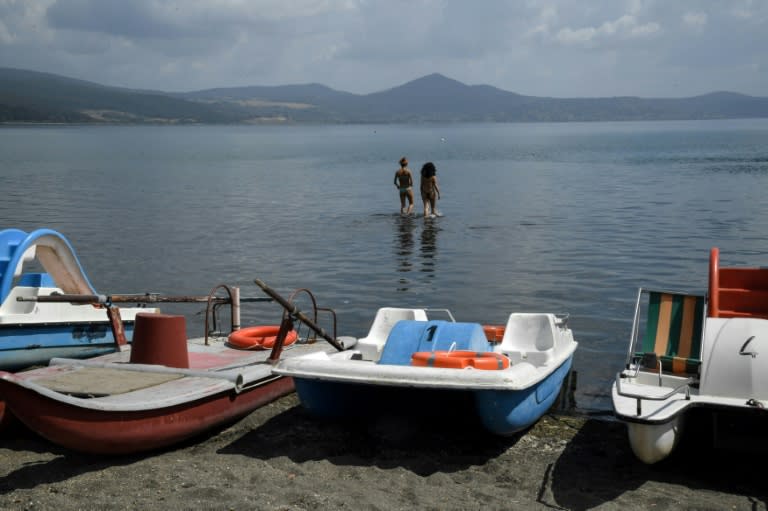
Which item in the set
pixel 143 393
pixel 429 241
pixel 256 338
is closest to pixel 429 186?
pixel 429 241

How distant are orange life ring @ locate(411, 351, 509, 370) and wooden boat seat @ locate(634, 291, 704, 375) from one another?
146 centimetres

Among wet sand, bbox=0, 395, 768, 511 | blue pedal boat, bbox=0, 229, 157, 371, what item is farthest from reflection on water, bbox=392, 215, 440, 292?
wet sand, bbox=0, 395, 768, 511

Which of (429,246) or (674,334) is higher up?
(674,334)

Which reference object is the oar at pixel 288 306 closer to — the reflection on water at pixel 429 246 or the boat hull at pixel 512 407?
the boat hull at pixel 512 407

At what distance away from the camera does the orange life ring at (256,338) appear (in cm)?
1100

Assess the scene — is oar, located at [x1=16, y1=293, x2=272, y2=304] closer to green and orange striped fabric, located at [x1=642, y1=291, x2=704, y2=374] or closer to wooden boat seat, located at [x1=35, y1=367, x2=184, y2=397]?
wooden boat seat, located at [x1=35, y1=367, x2=184, y2=397]

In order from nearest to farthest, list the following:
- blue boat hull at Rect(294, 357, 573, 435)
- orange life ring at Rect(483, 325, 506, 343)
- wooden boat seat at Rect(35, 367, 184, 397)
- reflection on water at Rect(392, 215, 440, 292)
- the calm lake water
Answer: wooden boat seat at Rect(35, 367, 184, 397) → blue boat hull at Rect(294, 357, 573, 435) → orange life ring at Rect(483, 325, 506, 343) → the calm lake water → reflection on water at Rect(392, 215, 440, 292)

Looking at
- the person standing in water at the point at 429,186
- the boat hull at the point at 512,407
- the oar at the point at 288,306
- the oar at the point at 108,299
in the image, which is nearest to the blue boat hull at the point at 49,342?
the oar at the point at 108,299

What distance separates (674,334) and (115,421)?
18.5ft

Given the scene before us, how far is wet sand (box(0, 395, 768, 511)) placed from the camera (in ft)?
23.7

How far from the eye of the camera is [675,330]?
9.46 metres

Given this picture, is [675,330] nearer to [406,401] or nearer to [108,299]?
[406,401]

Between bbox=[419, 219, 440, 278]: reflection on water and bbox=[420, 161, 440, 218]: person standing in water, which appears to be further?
bbox=[420, 161, 440, 218]: person standing in water

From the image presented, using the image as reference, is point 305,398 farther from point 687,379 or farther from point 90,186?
point 90,186
